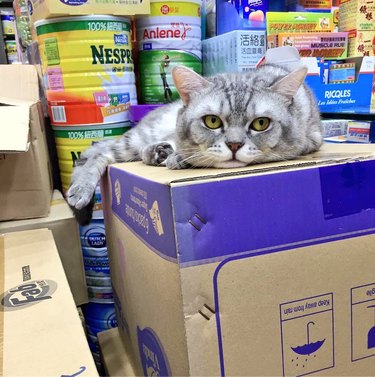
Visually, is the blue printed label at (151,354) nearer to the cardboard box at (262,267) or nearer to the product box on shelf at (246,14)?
the cardboard box at (262,267)

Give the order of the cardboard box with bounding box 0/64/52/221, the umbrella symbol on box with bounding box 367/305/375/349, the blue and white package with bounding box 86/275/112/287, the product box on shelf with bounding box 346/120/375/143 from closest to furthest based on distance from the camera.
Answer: the umbrella symbol on box with bounding box 367/305/375/349
the cardboard box with bounding box 0/64/52/221
the product box on shelf with bounding box 346/120/375/143
the blue and white package with bounding box 86/275/112/287

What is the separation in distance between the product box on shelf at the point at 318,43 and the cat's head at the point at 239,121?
77 centimetres

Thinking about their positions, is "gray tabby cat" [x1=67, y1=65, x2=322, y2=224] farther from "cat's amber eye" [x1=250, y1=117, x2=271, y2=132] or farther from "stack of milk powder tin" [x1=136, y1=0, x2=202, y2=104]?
"stack of milk powder tin" [x1=136, y1=0, x2=202, y2=104]

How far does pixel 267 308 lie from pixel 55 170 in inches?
51.4

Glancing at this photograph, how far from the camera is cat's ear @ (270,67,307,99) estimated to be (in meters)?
0.77

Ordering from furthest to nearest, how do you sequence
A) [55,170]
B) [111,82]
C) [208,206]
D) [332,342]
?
[55,170] < [111,82] < [332,342] < [208,206]

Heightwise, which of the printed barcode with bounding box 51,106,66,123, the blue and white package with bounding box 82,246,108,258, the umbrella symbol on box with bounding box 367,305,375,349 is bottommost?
the blue and white package with bounding box 82,246,108,258

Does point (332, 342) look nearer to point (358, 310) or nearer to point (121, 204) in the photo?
point (358, 310)

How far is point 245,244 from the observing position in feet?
1.78

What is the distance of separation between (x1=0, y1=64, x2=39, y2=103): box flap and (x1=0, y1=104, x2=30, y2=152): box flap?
0.30m

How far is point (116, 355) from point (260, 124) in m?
0.66

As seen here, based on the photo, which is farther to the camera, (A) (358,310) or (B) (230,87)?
(B) (230,87)

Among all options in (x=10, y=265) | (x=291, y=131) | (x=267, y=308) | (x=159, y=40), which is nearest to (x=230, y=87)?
(x=291, y=131)

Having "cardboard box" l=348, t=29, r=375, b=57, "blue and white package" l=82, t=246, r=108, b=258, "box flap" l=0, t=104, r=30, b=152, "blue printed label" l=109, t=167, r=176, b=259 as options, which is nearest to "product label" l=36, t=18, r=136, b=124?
"box flap" l=0, t=104, r=30, b=152
